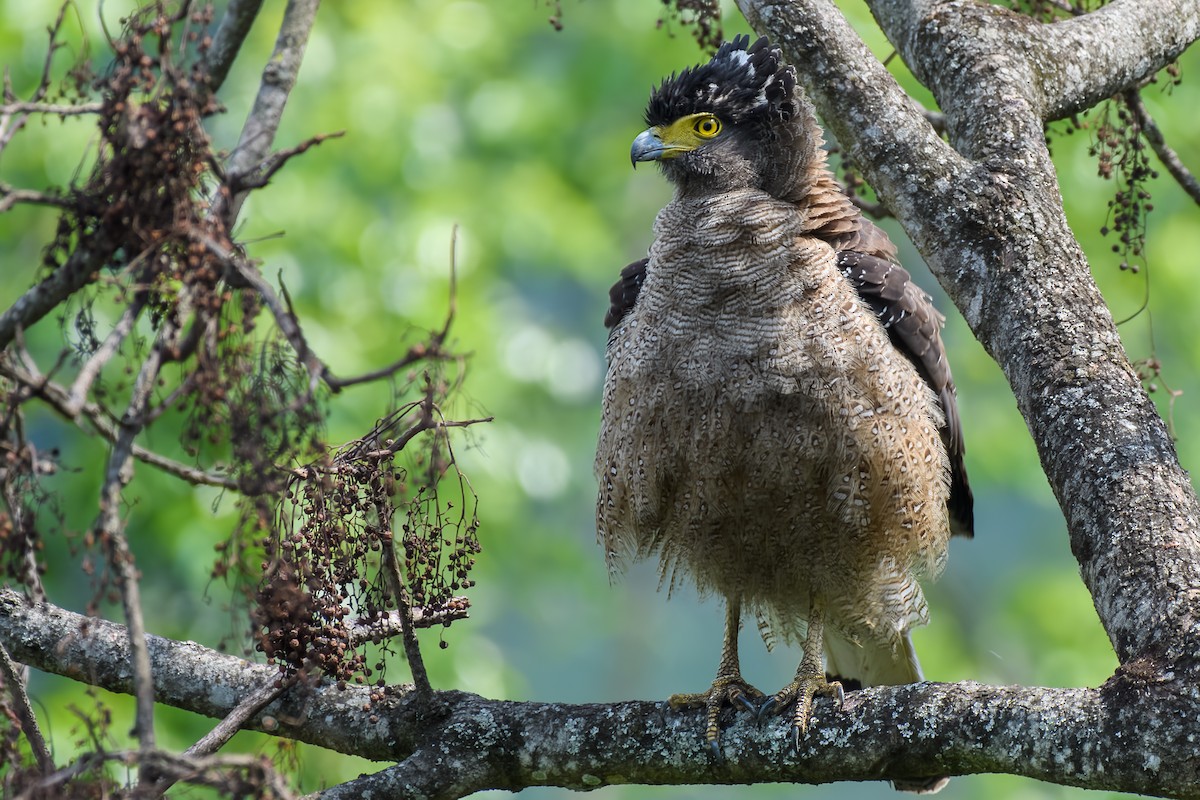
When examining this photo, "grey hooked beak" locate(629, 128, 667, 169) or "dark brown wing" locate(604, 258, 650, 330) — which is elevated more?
"grey hooked beak" locate(629, 128, 667, 169)

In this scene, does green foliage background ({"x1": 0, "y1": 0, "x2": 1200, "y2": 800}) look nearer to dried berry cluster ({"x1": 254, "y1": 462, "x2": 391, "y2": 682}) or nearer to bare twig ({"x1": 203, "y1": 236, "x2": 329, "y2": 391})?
dried berry cluster ({"x1": 254, "y1": 462, "x2": 391, "y2": 682})

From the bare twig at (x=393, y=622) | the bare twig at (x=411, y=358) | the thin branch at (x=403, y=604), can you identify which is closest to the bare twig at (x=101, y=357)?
the bare twig at (x=411, y=358)

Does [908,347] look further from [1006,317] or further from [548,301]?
[548,301]

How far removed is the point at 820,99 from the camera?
14.0ft

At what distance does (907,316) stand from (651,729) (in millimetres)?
1747

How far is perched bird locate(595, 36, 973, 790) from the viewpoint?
418 centimetres

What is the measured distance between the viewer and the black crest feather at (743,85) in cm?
465

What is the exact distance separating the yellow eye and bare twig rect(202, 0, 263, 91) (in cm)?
162

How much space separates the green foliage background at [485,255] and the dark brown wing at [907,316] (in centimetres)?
198

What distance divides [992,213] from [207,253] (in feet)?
8.01

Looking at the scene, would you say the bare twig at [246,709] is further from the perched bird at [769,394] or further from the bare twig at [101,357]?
the bare twig at [101,357]

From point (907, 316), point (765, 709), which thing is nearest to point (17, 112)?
point (765, 709)

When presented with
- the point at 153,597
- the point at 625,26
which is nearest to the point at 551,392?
the point at 625,26

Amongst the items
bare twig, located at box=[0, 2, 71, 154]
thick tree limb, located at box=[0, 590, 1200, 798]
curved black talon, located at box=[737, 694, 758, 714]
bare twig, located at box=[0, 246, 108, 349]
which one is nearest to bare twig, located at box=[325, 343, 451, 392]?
bare twig, located at box=[0, 246, 108, 349]
